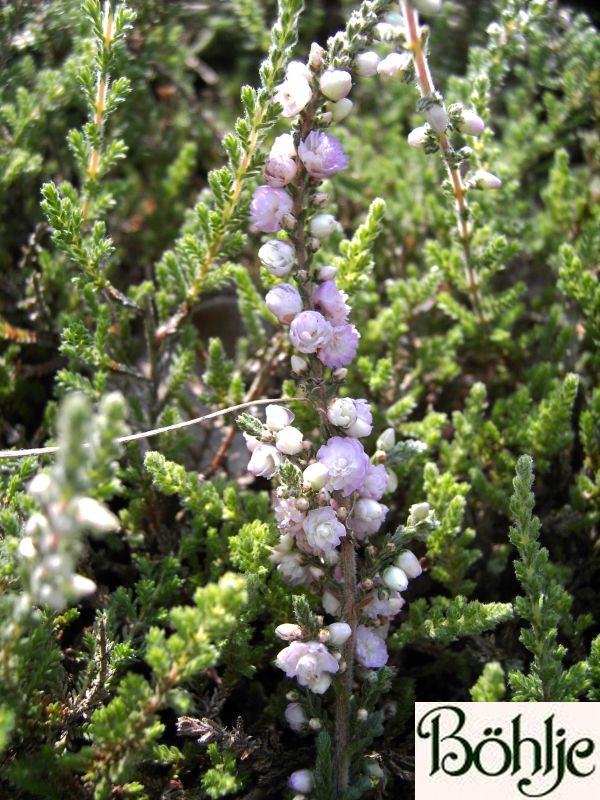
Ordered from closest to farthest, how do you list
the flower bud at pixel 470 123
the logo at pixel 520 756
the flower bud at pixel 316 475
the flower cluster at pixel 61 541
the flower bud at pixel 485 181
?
the flower cluster at pixel 61 541
the flower bud at pixel 316 475
the logo at pixel 520 756
the flower bud at pixel 470 123
the flower bud at pixel 485 181

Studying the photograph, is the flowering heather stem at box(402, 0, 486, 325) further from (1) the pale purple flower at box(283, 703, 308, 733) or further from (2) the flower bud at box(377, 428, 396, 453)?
(1) the pale purple flower at box(283, 703, 308, 733)

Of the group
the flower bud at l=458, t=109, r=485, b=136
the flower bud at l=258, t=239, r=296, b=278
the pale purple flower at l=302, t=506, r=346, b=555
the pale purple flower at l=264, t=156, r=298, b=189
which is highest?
the flower bud at l=458, t=109, r=485, b=136

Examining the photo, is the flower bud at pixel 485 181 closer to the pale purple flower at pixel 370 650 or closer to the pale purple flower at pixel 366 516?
the pale purple flower at pixel 366 516

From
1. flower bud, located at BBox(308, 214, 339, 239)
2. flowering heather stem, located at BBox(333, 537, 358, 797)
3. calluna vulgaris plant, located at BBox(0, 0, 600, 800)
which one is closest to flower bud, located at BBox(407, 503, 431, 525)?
calluna vulgaris plant, located at BBox(0, 0, 600, 800)

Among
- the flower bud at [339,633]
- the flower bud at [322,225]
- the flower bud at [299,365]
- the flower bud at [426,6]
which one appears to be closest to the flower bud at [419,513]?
the flower bud at [339,633]

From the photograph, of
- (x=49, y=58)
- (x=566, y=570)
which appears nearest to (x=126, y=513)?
(x=566, y=570)

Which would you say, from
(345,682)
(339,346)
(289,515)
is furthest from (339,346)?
(345,682)
